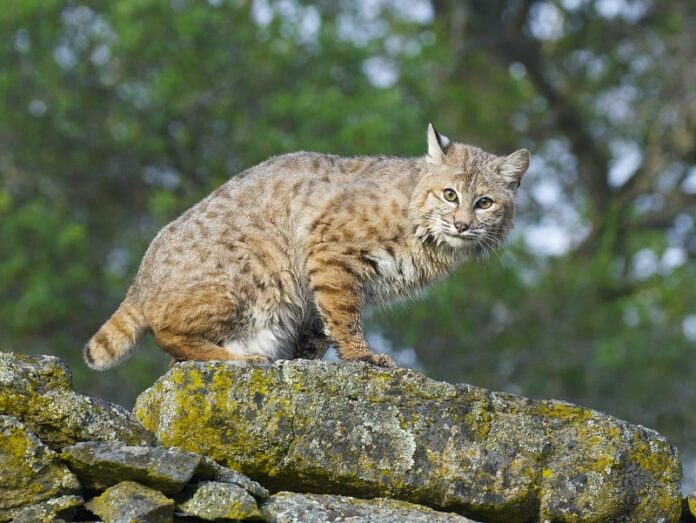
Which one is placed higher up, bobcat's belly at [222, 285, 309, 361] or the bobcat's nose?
the bobcat's nose

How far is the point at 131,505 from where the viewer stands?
5395 mm

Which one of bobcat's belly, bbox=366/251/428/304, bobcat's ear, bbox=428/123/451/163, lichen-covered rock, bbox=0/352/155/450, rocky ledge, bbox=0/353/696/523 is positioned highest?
bobcat's ear, bbox=428/123/451/163

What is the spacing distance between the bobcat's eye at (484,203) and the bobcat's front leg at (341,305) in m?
1.18

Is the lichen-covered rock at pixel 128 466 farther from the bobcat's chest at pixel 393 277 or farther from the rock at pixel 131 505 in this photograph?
the bobcat's chest at pixel 393 277

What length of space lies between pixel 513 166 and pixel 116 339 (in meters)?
3.02

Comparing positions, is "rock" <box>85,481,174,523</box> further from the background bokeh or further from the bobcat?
the background bokeh

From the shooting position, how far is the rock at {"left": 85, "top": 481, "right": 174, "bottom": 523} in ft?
17.6

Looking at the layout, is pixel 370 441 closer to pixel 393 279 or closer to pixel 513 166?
pixel 393 279

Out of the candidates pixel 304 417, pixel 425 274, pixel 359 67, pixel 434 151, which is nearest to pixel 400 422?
pixel 304 417

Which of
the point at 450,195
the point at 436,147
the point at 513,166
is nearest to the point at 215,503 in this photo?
the point at 450,195

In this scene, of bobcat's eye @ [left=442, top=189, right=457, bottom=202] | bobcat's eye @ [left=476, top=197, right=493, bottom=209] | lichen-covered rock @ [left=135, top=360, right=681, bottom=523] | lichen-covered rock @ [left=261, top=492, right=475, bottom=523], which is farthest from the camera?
bobcat's eye @ [left=476, top=197, right=493, bottom=209]

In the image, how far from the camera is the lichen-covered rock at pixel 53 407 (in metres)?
5.72

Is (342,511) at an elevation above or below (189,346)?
below

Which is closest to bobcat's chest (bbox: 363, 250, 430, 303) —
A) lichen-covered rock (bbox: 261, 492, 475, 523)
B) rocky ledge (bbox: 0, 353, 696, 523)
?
rocky ledge (bbox: 0, 353, 696, 523)
